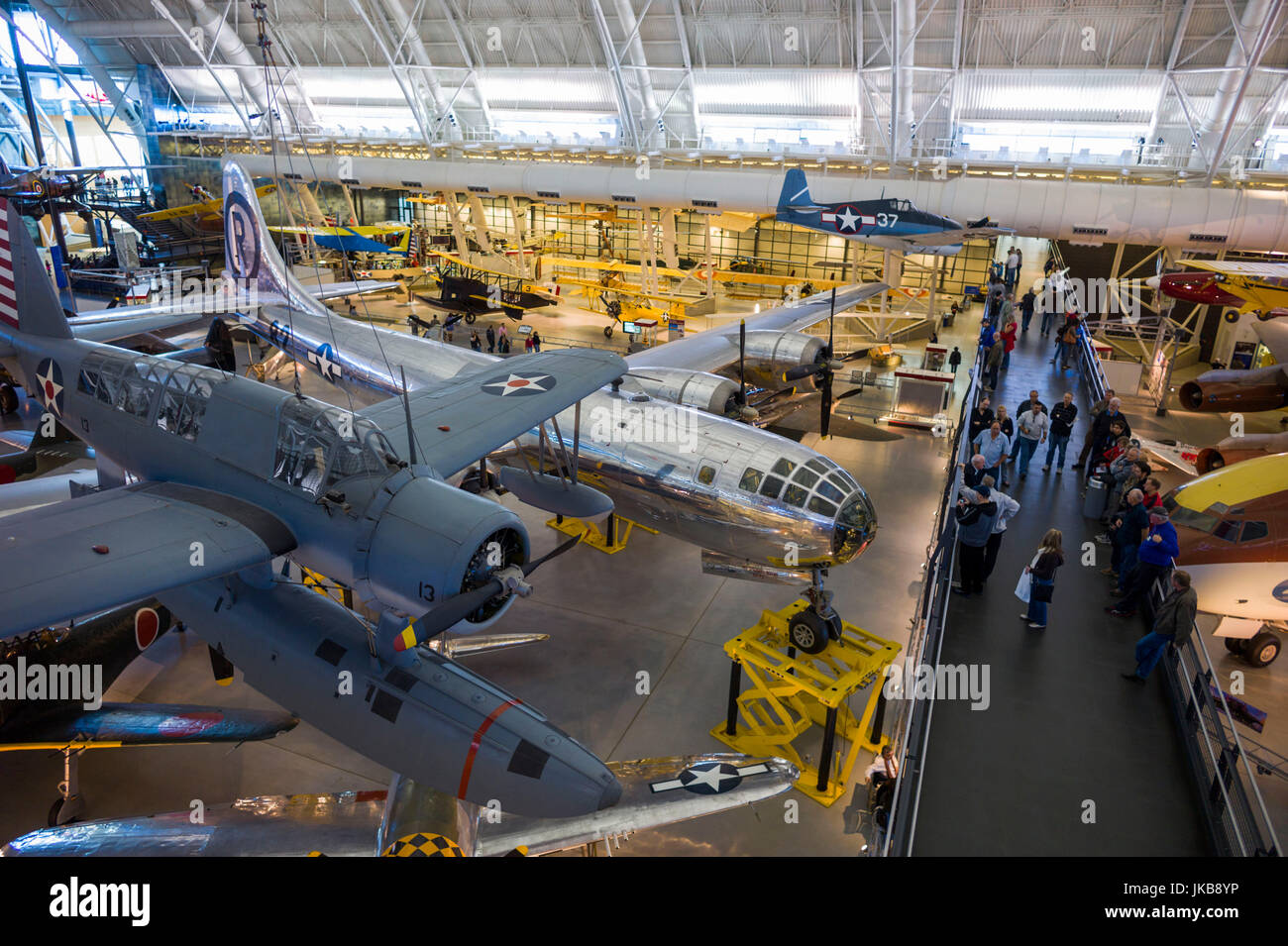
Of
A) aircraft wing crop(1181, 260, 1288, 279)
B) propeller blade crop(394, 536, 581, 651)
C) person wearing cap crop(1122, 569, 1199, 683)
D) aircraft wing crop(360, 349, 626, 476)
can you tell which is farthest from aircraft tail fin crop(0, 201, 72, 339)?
aircraft wing crop(1181, 260, 1288, 279)

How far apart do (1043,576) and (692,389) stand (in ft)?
21.0

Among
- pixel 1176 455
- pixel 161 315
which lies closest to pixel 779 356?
pixel 1176 455

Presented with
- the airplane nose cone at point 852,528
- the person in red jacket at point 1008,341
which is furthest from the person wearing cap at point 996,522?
the person in red jacket at point 1008,341

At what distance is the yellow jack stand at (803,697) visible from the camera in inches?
326

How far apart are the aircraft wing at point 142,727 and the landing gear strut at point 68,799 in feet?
1.32

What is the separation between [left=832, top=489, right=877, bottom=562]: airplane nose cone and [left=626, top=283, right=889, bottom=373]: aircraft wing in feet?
20.8

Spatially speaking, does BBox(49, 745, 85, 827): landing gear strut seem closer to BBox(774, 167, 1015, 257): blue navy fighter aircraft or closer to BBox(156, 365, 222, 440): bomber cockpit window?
BBox(156, 365, 222, 440): bomber cockpit window

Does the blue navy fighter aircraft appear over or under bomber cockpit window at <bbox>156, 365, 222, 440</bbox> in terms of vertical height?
over

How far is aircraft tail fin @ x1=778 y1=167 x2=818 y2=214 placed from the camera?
993 inches

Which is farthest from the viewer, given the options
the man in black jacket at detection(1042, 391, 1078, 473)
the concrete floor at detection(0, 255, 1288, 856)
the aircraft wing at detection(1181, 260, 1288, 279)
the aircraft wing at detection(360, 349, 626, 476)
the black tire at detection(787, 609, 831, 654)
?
the aircraft wing at detection(1181, 260, 1288, 279)

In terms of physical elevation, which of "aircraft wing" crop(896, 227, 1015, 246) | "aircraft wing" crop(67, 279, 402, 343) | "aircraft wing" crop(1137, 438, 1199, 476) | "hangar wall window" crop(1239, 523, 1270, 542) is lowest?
"aircraft wing" crop(1137, 438, 1199, 476)
